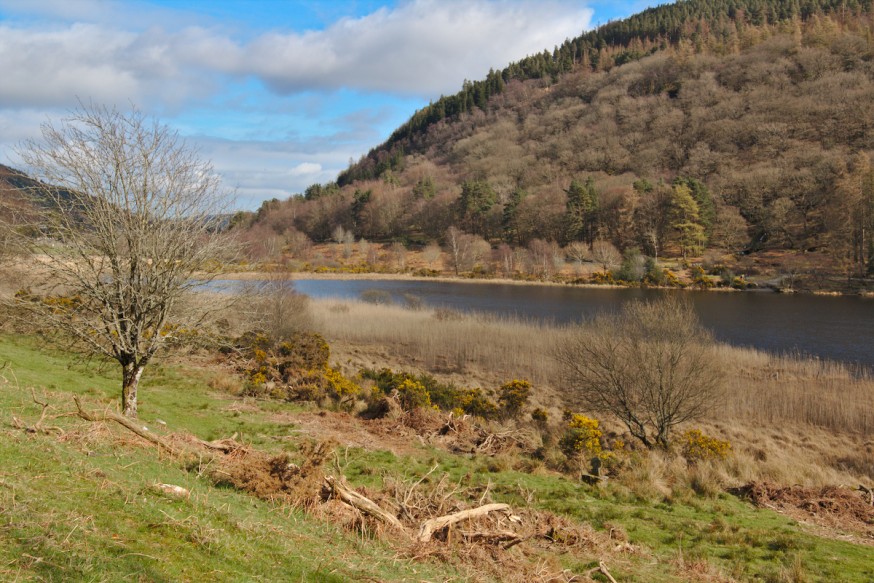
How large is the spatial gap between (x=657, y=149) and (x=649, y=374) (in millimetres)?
103200

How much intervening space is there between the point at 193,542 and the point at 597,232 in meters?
74.5

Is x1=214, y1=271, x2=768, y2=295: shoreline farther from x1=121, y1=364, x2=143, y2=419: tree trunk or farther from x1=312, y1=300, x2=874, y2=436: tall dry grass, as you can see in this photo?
x1=121, y1=364, x2=143, y2=419: tree trunk

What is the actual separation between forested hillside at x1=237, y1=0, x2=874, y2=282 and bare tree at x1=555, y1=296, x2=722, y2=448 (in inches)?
1919

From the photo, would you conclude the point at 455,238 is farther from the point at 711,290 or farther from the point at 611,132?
the point at 611,132

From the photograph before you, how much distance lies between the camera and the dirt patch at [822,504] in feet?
32.5

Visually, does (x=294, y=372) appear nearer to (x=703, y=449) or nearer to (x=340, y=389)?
(x=340, y=389)

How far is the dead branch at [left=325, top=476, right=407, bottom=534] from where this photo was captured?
6.76 meters

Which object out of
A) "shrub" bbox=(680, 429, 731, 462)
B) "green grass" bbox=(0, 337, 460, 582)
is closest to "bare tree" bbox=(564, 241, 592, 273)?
"shrub" bbox=(680, 429, 731, 462)

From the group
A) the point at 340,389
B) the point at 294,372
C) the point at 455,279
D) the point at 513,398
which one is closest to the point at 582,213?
the point at 455,279

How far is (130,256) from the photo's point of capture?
31.2 feet

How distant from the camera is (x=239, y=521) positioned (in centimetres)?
534

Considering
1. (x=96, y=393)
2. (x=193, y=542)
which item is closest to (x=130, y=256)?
(x=96, y=393)

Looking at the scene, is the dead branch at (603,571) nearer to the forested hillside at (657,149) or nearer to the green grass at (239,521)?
the green grass at (239,521)

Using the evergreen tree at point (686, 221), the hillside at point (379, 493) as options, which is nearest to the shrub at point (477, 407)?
the hillside at point (379, 493)
